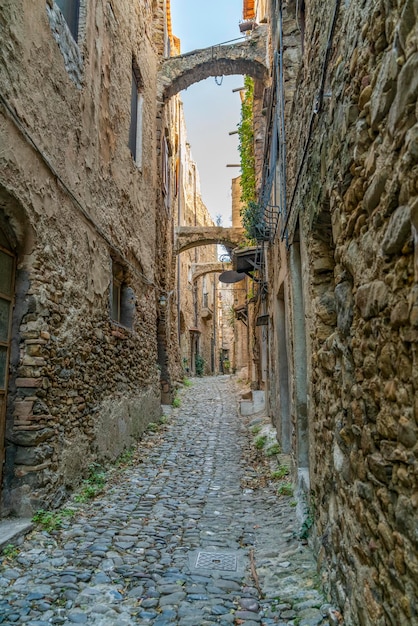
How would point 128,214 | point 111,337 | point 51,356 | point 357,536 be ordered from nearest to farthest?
point 357,536, point 51,356, point 111,337, point 128,214

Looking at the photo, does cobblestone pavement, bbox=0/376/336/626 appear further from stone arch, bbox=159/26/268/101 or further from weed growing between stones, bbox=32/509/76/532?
stone arch, bbox=159/26/268/101

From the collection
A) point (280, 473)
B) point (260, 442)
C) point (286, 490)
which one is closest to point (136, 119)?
point (260, 442)

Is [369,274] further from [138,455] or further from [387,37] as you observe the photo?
[138,455]

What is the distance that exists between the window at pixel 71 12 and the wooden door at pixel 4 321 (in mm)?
3034

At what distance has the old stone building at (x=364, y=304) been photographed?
1.43 meters

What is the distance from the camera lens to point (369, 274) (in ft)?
6.00

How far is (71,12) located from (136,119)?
353 cm

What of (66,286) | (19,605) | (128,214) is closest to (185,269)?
(128,214)

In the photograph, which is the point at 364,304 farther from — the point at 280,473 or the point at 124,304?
the point at 124,304

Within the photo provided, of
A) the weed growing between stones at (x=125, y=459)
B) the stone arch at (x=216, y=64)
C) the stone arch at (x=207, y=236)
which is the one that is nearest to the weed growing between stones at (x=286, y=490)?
the weed growing between stones at (x=125, y=459)

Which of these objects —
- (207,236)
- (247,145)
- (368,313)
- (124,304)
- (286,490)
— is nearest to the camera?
(368,313)

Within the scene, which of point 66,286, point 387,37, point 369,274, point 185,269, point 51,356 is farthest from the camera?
point 185,269

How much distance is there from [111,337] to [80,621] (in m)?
4.11

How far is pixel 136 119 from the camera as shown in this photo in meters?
8.88
